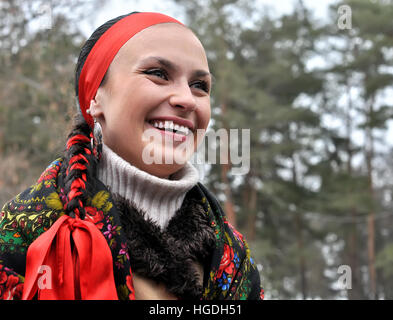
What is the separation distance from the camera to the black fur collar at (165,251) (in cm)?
119

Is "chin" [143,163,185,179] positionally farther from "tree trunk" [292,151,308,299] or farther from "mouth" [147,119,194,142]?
"tree trunk" [292,151,308,299]

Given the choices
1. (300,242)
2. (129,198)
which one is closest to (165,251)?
(129,198)

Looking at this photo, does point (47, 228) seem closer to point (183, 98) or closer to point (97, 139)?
point (97, 139)

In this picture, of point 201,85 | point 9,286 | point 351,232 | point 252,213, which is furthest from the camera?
point 351,232

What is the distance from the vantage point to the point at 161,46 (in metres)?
1.28

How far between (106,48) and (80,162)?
363 mm

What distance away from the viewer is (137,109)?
122cm

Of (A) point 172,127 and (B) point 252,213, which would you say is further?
(B) point 252,213

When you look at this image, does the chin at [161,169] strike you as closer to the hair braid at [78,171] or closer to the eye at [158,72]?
the hair braid at [78,171]

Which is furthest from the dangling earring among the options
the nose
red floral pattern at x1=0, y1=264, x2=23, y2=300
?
red floral pattern at x1=0, y1=264, x2=23, y2=300

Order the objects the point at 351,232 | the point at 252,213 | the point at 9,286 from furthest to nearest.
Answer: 1. the point at 351,232
2. the point at 252,213
3. the point at 9,286

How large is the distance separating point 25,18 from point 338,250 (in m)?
13.4

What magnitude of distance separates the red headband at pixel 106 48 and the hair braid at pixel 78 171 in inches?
3.7
